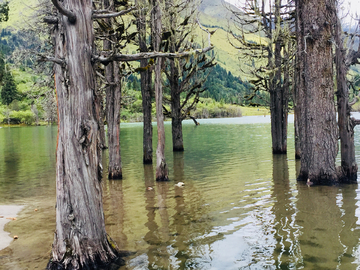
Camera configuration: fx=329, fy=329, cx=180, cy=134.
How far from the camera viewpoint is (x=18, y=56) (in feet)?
56.3

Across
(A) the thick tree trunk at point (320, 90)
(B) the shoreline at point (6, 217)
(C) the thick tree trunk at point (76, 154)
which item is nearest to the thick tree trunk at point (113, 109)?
(B) the shoreline at point (6, 217)

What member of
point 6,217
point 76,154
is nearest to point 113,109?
point 6,217

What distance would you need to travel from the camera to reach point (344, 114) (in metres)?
10.8

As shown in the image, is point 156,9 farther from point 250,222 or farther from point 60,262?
point 60,262

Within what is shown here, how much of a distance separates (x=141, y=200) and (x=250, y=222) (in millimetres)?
3847

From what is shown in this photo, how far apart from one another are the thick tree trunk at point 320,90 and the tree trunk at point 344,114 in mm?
777

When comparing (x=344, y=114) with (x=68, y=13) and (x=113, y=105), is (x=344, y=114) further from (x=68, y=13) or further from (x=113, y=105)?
(x=68, y=13)

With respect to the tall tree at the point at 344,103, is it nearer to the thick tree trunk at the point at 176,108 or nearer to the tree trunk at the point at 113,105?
the tree trunk at the point at 113,105

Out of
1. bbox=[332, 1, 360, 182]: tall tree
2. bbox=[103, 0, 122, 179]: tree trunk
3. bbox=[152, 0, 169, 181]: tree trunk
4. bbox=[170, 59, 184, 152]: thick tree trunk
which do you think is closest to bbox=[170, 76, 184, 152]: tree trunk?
bbox=[170, 59, 184, 152]: thick tree trunk

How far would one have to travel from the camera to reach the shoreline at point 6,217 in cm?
677

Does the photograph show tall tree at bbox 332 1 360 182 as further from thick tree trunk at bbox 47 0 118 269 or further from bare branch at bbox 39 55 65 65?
bare branch at bbox 39 55 65 65

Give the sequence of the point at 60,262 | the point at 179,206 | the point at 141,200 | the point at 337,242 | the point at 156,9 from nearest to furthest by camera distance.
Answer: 1. the point at 60,262
2. the point at 337,242
3. the point at 179,206
4. the point at 141,200
5. the point at 156,9

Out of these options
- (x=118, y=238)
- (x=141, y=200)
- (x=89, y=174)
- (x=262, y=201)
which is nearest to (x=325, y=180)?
(x=262, y=201)

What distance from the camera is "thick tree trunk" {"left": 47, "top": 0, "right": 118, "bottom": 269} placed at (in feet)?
16.0
